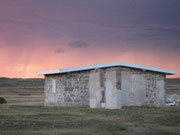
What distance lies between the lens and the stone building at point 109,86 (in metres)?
24.0

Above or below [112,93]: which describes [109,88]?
above

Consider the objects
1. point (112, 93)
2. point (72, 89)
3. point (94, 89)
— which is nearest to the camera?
point (112, 93)

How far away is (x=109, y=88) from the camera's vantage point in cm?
2389

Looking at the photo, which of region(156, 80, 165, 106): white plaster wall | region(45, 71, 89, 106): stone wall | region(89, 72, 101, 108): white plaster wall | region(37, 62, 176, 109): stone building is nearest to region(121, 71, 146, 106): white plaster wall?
region(37, 62, 176, 109): stone building

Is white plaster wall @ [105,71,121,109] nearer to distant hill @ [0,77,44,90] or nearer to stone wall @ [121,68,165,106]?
stone wall @ [121,68,165,106]

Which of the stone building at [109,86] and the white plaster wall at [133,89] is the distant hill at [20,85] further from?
the white plaster wall at [133,89]

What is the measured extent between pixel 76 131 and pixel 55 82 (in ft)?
49.0

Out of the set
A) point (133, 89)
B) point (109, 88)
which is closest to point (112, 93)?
point (109, 88)

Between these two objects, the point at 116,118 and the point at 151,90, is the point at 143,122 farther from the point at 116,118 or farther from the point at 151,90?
the point at 151,90

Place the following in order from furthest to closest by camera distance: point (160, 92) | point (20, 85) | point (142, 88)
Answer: point (20, 85) < point (160, 92) < point (142, 88)

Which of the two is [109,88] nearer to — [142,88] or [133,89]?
[133,89]

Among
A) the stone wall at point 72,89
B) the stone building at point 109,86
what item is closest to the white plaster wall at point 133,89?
the stone building at point 109,86

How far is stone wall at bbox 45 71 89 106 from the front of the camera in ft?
87.7

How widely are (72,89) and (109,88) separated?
4097mm
